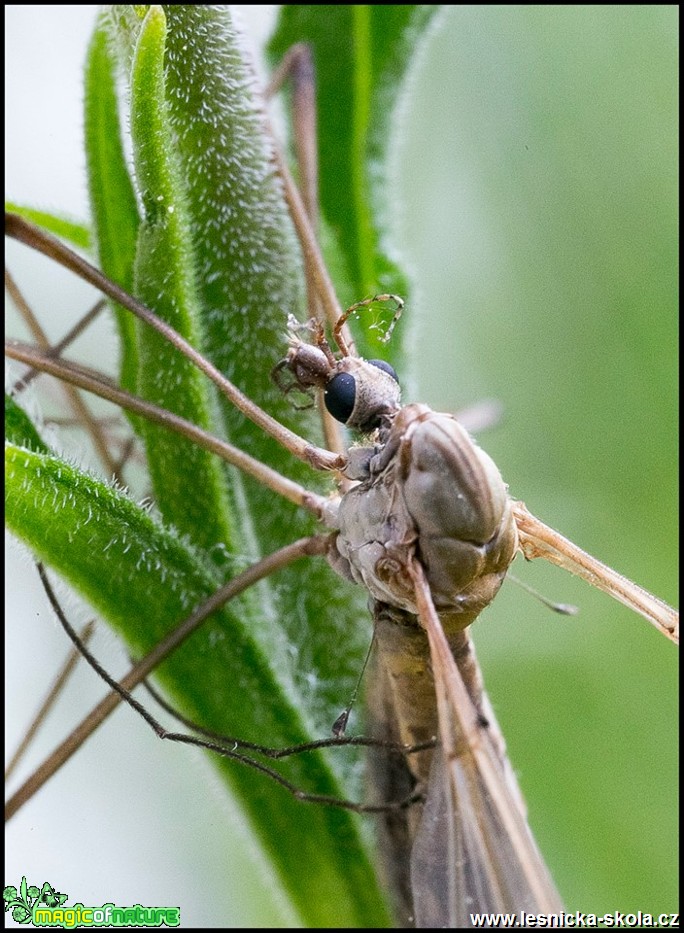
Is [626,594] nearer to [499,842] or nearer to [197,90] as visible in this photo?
[499,842]

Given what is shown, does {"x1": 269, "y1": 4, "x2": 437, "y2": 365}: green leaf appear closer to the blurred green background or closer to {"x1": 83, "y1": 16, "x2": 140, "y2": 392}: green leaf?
{"x1": 83, "y1": 16, "x2": 140, "y2": 392}: green leaf

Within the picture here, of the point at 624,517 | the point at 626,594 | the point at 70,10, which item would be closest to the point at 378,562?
the point at 626,594

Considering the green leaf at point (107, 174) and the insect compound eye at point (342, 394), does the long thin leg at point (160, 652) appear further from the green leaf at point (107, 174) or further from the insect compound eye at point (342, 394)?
the green leaf at point (107, 174)

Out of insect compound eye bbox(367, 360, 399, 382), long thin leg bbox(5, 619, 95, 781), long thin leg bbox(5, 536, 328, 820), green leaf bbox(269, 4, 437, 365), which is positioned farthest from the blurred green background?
long thin leg bbox(5, 619, 95, 781)

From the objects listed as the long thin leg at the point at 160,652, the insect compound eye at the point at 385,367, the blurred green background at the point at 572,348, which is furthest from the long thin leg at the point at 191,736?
the blurred green background at the point at 572,348

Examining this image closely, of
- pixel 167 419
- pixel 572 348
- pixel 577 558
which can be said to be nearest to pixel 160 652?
pixel 167 419

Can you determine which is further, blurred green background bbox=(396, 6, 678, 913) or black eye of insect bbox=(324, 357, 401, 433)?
blurred green background bbox=(396, 6, 678, 913)
